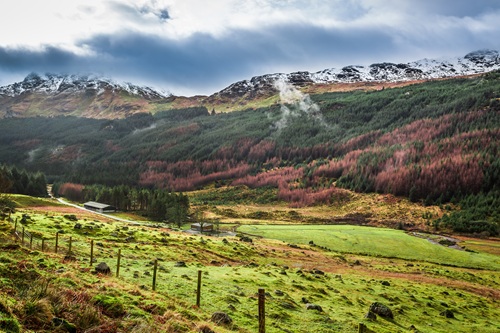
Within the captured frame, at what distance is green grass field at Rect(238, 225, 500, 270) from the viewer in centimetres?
8350

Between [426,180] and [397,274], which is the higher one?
[426,180]

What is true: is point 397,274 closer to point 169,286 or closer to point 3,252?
point 169,286

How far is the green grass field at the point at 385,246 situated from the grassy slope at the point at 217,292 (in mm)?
12705

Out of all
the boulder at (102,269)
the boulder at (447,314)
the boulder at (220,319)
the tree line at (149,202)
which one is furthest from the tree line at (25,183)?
the boulder at (447,314)

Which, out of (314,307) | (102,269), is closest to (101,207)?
(102,269)

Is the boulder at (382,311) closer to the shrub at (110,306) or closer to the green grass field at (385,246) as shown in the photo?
the shrub at (110,306)

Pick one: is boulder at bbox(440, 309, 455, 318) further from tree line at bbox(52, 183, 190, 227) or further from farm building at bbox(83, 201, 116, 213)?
farm building at bbox(83, 201, 116, 213)

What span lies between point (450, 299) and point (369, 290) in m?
11.3

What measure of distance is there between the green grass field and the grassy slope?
12.7m

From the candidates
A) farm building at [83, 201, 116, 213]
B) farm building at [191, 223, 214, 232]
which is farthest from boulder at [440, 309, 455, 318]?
farm building at [83, 201, 116, 213]

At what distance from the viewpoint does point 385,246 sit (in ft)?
305

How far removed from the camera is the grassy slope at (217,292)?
1369cm

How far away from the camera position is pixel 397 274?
2361 inches

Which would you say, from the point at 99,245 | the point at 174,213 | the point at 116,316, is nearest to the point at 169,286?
the point at 116,316
